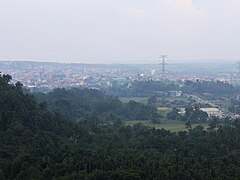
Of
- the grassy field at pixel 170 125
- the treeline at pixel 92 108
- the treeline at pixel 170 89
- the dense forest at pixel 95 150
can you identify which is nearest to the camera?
the dense forest at pixel 95 150

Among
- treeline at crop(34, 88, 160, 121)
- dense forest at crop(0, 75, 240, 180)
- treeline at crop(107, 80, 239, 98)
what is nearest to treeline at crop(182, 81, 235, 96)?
treeline at crop(107, 80, 239, 98)

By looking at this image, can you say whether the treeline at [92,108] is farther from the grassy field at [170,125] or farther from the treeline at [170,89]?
the treeline at [170,89]

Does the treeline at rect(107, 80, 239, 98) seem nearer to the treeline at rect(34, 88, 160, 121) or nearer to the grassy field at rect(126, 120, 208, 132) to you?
the treeline at rect(34, 88, 160, 121)

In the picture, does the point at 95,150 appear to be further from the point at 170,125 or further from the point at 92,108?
the point at 92,108

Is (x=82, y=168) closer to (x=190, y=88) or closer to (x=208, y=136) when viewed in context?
(x=208, y=136)

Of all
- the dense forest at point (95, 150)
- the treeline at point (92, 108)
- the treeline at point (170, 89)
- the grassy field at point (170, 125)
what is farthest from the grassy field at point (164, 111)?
the treeline at point (170, 89)

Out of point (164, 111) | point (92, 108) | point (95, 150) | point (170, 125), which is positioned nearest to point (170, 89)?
point (164, 111)

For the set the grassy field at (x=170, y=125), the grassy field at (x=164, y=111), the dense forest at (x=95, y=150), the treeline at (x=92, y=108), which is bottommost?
the grassy field at (x=164, y=111)

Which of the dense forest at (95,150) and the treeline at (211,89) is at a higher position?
the dense forest at (95,150)
